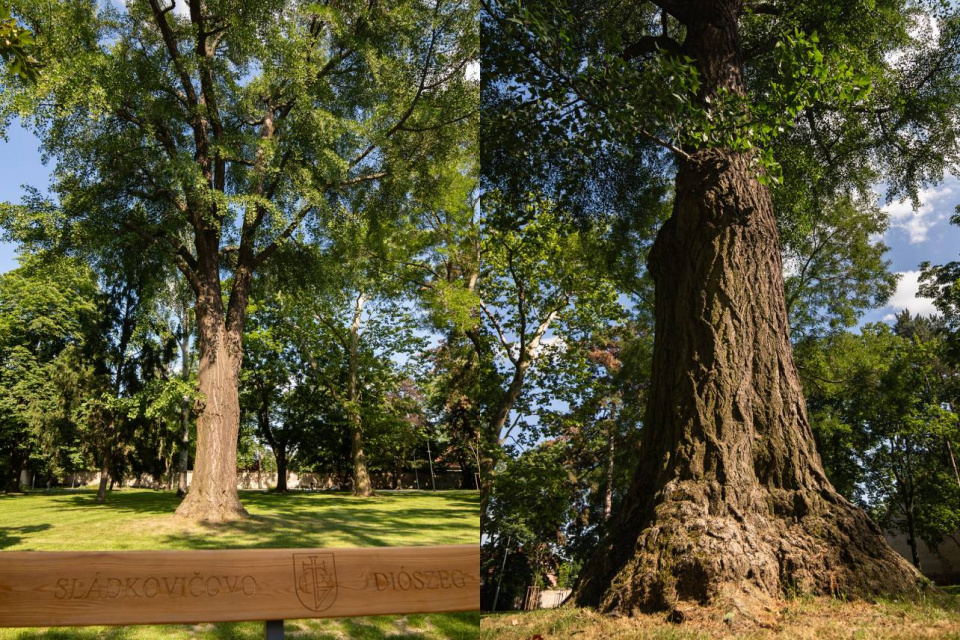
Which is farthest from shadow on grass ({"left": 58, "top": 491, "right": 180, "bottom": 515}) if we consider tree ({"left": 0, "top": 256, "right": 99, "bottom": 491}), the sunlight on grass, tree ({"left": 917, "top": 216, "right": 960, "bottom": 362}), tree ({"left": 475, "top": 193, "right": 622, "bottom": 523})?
tree ({"left": 917, "top": 216, "right": 960, "bottom": 362})

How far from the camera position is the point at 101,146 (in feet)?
14.1

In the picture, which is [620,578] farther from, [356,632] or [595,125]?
[356,632]

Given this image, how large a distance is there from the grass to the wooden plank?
0.97 ft

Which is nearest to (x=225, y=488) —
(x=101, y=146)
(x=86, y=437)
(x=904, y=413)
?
(x=86, y=437)

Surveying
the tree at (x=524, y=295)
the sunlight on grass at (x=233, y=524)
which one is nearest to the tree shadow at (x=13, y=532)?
the sunlight on grass at (x=233, y=524)

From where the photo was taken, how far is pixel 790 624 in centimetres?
137

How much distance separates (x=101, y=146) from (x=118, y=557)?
13.2ft

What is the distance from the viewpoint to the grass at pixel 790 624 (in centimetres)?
132

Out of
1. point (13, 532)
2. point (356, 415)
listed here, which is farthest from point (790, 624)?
point (356, 415)

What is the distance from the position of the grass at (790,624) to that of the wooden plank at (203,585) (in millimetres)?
297

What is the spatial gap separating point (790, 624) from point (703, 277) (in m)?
0.98

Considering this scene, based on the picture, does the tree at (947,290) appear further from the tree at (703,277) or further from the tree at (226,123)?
the tree at (226,123)

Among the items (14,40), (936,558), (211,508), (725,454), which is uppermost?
(14,40)

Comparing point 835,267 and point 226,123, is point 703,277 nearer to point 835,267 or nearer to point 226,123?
point 835,267
